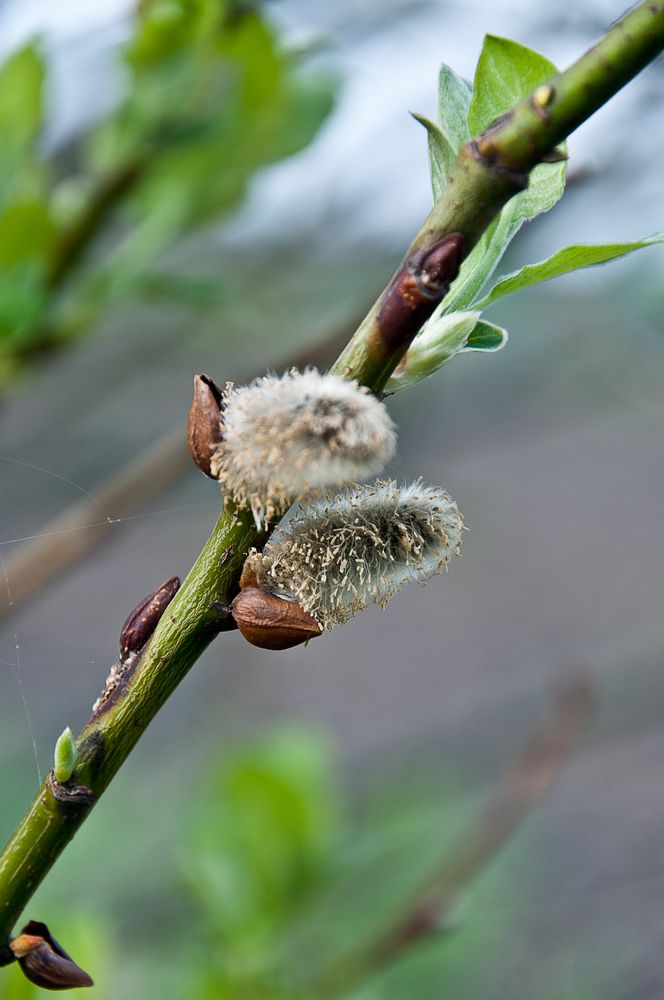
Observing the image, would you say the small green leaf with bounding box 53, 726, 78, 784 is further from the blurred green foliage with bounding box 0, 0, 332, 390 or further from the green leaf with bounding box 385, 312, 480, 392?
the blurred green foliage with bounding box 0, 0, 332, 390

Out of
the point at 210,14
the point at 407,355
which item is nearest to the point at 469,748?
the point at 210,14

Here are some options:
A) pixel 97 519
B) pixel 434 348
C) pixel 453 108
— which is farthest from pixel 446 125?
pixel 97 519

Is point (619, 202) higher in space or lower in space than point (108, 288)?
higher

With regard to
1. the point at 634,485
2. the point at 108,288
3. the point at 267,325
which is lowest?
the point at 108,288

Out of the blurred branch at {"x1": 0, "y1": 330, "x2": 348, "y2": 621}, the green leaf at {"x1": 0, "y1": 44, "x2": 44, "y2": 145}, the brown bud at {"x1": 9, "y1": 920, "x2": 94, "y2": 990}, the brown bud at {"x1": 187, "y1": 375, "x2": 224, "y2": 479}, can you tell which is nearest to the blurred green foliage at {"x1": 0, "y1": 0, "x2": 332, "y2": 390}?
the green leaf at {"x1": 0, "y1": 44, "x2": 44, "y2": 145}

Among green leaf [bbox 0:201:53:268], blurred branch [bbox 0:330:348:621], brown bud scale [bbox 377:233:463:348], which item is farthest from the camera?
blurred branch [bbox 0:330:348:621]

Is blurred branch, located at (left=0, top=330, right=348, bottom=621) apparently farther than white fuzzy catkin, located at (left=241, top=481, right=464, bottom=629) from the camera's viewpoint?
Yes

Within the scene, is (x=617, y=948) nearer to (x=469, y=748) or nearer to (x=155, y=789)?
(x=469, y=748)
